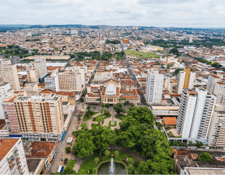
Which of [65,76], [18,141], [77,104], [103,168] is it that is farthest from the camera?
[65,76]

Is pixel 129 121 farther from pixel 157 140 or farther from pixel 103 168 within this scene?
pixel 103 168

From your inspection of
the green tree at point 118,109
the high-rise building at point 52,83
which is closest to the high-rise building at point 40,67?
the high-rise building at point 52,83

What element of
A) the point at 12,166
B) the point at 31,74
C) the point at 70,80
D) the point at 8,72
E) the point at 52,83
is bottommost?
the point at 70,80

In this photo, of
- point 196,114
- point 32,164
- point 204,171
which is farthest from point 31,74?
point 204,171

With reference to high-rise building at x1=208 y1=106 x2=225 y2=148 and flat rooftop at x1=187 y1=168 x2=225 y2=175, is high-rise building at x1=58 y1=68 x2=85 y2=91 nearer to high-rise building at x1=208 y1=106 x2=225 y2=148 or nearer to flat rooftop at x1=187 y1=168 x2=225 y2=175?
high-rise building at x1=208 y1=106 x2=225 y2=148

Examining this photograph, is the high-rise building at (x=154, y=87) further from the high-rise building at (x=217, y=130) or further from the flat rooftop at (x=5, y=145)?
the flat rooftop at (x=5, y=145)

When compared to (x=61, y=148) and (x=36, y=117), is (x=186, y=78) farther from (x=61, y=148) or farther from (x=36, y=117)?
(x=36, y=117)

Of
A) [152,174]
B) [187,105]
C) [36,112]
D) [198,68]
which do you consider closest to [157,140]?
[152,174]
